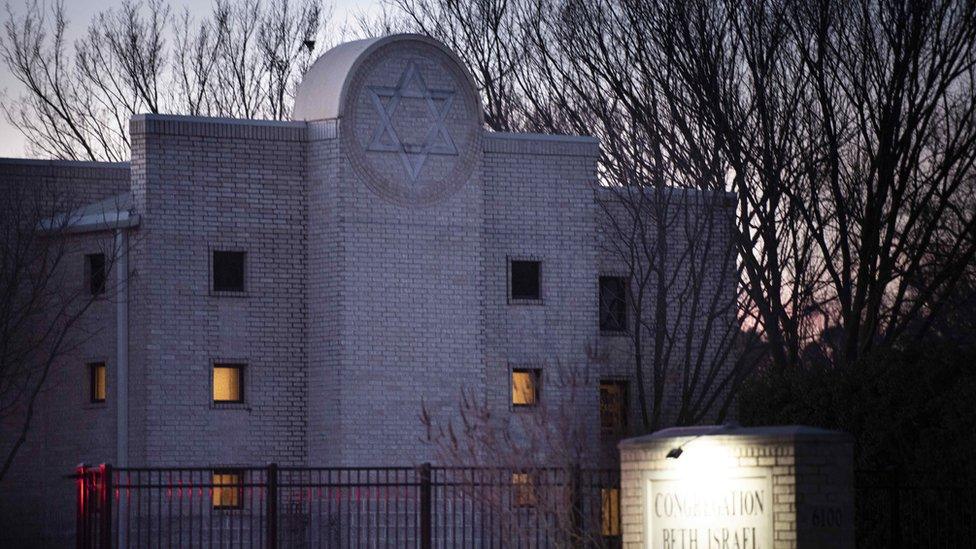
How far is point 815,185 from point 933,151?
2106 millimetres

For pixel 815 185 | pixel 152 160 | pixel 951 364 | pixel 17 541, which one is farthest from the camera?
pixel 17 541

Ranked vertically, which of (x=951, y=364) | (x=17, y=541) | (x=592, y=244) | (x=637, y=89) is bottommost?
(x=17, y=541)

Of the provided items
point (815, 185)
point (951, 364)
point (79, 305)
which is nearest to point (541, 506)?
point (951, 364)

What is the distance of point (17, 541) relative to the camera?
1276 inches

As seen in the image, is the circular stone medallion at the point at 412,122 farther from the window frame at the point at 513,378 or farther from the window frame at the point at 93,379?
the window frame at the point at 93,379

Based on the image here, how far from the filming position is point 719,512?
16.0 metres

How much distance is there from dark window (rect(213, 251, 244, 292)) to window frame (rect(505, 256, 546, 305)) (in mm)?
4893

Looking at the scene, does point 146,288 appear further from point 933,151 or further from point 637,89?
point 933,151

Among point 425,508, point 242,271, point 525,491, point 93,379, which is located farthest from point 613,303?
point 425,508

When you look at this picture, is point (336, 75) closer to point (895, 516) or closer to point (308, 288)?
point (308, 288)

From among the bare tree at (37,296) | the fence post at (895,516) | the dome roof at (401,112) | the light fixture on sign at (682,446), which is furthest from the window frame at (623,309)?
the light fixture on sign at (682,446)

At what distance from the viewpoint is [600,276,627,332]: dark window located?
34750 mm

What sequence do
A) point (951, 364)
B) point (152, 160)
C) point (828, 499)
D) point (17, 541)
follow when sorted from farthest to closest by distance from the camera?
point (17, 541)
point (152, 160)
point (951, 364)
point (828, 499)

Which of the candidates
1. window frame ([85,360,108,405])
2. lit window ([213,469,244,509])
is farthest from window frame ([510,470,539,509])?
window frame ([85,360,108,405])
